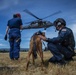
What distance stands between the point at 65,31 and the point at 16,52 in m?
3.27

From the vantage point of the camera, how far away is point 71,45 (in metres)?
9.01

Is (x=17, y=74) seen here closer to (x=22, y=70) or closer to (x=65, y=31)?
(x=22, y=70)

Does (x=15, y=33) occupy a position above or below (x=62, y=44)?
above

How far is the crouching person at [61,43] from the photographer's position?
8.43m

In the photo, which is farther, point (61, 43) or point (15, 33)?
point (15, 33)

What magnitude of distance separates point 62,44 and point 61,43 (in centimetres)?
5

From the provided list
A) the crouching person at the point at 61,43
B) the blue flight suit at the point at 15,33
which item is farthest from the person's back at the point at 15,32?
the crouching person at the point at 61,43

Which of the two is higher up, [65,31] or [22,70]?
[65,31]

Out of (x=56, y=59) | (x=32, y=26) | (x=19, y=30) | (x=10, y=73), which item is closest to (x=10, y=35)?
(x=19, y=30)

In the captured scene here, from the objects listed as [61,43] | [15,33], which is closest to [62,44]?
[61,43]

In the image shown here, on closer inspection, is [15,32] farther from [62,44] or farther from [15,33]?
[62,44]

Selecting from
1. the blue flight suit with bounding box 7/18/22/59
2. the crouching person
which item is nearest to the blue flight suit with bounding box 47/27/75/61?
the crouching person

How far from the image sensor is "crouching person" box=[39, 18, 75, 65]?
8.43 m

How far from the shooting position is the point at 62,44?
8.97 metres
